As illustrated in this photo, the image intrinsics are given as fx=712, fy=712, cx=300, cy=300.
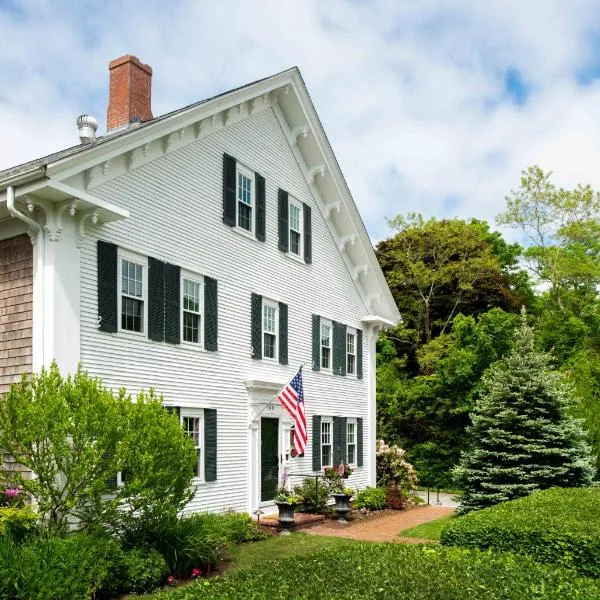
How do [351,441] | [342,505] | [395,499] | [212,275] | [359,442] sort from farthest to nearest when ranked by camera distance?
[359,442] → [351,441] → [395,499] → [342,505] → [212,275]

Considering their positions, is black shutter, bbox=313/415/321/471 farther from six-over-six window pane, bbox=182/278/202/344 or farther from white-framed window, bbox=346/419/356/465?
six-over-six window pane, bbox=182/278/202/344

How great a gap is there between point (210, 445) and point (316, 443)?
15.9 feet

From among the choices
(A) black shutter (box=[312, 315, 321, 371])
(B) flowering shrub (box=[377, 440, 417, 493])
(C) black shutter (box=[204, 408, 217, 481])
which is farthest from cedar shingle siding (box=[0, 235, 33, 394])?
(B) flowering shrub (box=[377, 440, 417, 493])

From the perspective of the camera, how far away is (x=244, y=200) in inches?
640

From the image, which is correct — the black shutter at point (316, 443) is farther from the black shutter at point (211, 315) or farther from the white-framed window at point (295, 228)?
the black shutter at point (211, 315)

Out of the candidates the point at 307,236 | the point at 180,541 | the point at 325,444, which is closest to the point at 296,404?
the point at 325,444

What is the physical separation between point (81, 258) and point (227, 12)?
4622 mm

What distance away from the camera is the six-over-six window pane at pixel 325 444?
19062mm

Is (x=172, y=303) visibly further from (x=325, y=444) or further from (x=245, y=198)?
(x=325, y=444)

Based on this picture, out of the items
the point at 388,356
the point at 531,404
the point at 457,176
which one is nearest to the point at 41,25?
the point at 531,404

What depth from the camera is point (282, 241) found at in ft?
57.8

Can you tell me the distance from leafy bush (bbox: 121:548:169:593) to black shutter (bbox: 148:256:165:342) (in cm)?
402

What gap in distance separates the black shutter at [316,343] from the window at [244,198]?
12.7ft

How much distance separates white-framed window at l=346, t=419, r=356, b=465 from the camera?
2044cm
